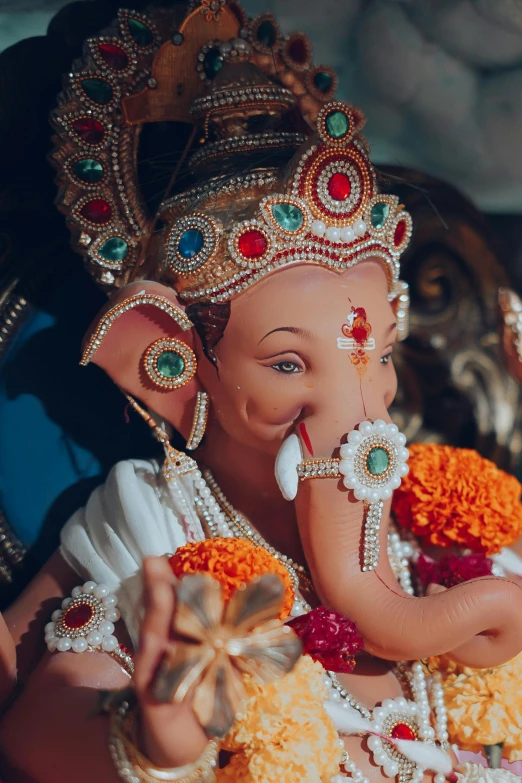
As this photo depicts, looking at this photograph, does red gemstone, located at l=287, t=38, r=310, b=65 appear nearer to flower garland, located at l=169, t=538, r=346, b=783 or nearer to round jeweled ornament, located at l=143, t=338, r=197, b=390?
round jeweled ornament, located at l=143, t=338, r=197, b=390

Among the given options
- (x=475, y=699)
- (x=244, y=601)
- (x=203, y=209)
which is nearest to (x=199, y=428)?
(x=203, y=209)

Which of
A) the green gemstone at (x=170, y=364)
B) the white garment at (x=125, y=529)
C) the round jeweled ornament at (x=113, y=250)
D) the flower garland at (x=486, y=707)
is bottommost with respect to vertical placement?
the flower garland at (x=486, y=707)

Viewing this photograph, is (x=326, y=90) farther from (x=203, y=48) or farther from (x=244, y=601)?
(x=244, y=601)

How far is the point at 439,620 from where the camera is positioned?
149 centimetres

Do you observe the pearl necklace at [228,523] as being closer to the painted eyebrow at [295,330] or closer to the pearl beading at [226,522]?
the pearl beading at [226,522]

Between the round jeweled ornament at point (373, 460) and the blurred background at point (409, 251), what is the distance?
0.47 m

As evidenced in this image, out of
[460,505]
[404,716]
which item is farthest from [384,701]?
[460,505]

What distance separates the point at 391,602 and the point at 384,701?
0.79ft

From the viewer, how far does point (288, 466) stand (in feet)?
5.07

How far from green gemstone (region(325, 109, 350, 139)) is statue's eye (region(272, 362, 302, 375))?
1.23 ft

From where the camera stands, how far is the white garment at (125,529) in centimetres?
160

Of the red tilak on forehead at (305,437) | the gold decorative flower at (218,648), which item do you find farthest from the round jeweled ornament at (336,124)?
the gold decorative flower at (218,648)

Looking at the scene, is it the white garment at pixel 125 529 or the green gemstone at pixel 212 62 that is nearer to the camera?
the white garment at pixel 125 529

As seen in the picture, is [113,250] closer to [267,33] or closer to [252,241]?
[252,241]
